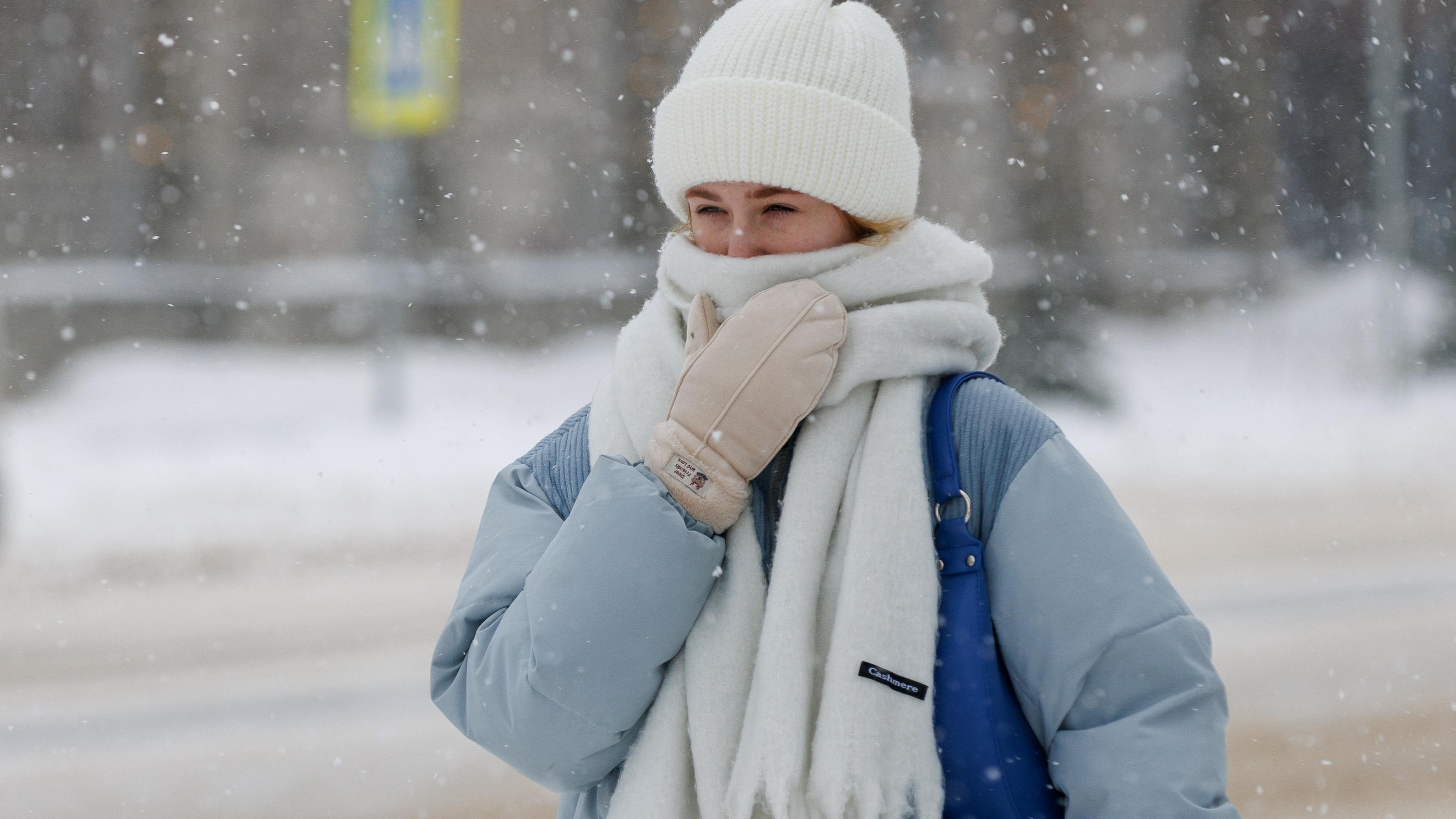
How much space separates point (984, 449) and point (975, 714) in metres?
0.27

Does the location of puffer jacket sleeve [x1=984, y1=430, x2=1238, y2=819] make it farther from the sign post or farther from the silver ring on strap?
the sign post

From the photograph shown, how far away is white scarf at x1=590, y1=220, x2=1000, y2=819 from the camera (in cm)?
115

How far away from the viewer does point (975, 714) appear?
115cm

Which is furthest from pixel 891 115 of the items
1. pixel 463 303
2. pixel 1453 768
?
pixel 463 303

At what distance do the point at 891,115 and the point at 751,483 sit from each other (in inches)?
19.5

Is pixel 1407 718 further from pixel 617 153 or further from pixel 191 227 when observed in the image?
pixel 191 227

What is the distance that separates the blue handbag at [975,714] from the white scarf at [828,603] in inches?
0.8

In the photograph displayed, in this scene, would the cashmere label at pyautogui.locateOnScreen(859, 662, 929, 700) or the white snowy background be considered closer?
the cashmere label at pyautogui.locateOnScreen(859, 662, 929, 700)

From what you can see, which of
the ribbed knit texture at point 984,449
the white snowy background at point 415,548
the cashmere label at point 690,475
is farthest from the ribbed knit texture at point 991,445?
the white snowy background at point 415,548

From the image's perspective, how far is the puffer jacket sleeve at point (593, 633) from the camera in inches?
45.2

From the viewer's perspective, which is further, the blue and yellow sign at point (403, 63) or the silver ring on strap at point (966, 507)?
the blue and yellow sign at point (403, 63)

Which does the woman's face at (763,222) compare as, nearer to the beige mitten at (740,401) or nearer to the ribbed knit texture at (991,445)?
the beige mitten at (740,401)

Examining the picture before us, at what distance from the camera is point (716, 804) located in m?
1.19

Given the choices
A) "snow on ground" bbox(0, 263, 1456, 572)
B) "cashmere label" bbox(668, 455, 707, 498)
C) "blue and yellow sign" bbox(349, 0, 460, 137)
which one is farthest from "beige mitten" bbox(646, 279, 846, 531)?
"blue and yellow sign" bbox(349, 0, 460, 137)
